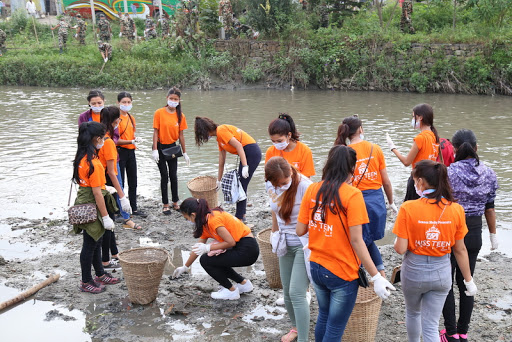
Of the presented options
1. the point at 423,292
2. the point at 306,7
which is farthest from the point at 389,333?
the point at 306,7

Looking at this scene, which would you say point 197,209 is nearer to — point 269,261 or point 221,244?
point 221,244

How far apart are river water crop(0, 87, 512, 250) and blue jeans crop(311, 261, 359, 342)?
3899 millimetres

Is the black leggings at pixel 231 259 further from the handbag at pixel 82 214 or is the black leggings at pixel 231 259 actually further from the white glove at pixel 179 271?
the handbag at pixel 82 214

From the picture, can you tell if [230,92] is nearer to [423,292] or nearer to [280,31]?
[280,31]

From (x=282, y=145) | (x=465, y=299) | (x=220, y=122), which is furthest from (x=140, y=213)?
(x=220, y=122)

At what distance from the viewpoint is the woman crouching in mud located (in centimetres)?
441

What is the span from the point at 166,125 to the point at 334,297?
4.50 metres

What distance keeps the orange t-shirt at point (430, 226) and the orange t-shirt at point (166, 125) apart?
447 centimetres

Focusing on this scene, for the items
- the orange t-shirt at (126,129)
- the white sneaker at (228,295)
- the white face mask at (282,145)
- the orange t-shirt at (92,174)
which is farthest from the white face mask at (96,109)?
the white sneaker at (228,295)

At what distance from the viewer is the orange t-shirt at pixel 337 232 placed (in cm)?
313

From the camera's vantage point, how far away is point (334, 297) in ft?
10.8

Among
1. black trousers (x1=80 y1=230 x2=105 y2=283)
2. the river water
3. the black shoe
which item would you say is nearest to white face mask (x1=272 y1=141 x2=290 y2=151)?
black trousers (x1=80 y1=230 x2=105 y2=283)

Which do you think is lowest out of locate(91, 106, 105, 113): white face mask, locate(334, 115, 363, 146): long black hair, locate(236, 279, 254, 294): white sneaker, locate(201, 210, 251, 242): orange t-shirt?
locate(236, 279, 254, 294): white sneaker

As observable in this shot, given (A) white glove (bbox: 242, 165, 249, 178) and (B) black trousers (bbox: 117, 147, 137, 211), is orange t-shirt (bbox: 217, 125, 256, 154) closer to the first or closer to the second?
(A) white glove (bbox: 242, 165, 249, 178)
